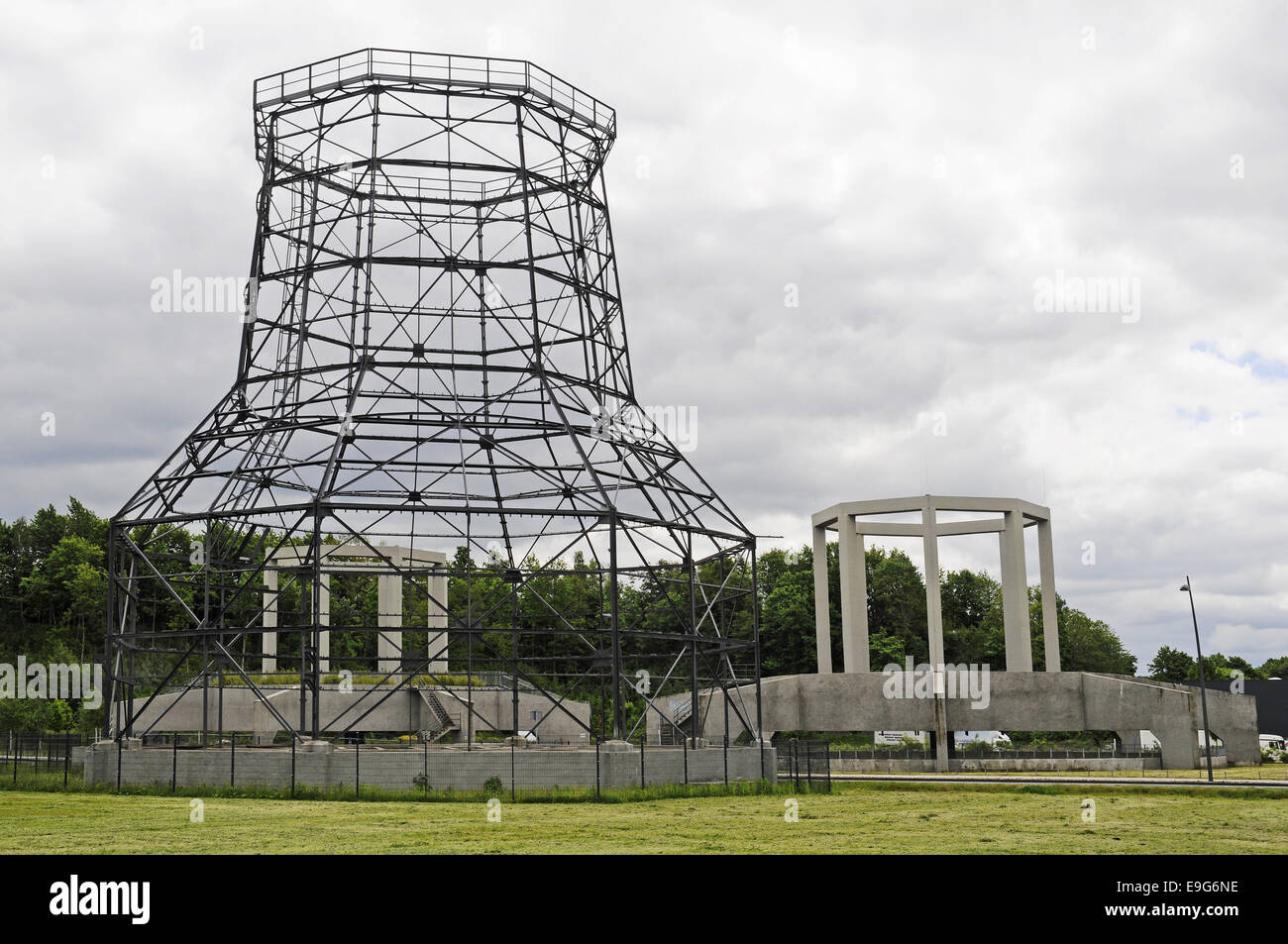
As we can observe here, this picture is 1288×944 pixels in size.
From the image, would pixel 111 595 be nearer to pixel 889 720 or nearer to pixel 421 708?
pixel 421 708

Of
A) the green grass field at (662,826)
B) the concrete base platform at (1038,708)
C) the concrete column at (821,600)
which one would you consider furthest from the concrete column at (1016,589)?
the green grass field at (662,826)

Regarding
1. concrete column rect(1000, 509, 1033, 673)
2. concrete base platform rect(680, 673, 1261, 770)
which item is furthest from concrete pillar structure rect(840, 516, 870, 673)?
concrete base platform rect(680, 673, 1261, 770)

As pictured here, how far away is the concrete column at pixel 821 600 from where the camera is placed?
77312mm

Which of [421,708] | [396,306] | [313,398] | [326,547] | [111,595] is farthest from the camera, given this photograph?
[326,547]

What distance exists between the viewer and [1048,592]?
75125 millimetres

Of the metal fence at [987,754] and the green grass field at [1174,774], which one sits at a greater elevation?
the metal fence at [987,754]

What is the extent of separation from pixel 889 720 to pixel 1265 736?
3740 centimetres

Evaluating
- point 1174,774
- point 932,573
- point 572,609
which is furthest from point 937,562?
point 572,609

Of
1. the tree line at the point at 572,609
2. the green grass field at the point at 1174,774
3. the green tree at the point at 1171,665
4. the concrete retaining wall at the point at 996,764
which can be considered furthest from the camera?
the green tree at the point at 1171,665

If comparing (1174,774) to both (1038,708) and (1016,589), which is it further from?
Answer: (1016,589)

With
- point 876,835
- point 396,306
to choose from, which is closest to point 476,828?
point 876,835

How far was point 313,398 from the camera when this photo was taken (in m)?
46.4

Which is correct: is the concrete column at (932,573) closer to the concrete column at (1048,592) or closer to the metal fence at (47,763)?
the concrete column at (1048,592)

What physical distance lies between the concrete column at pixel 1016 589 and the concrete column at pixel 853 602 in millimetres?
8210
